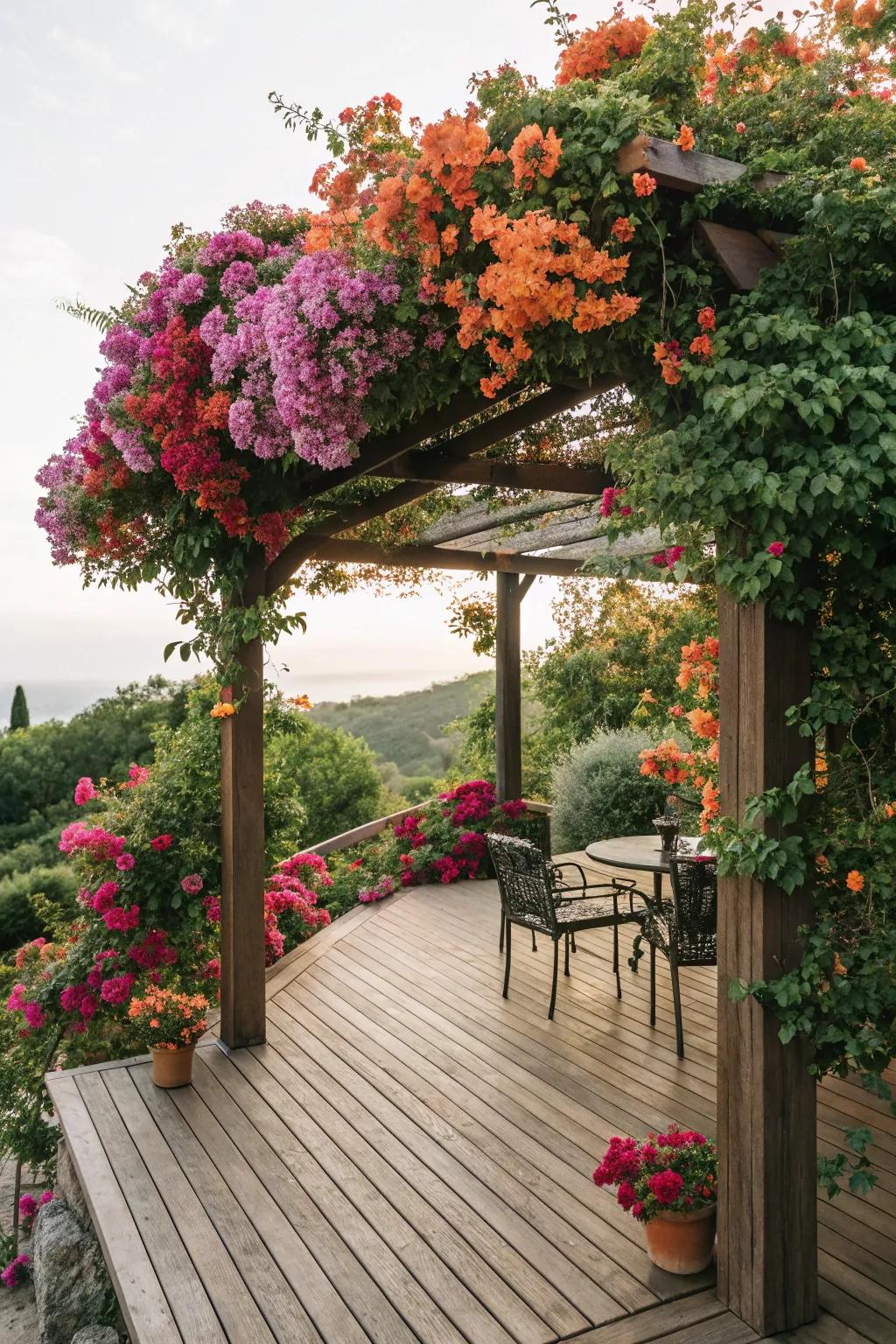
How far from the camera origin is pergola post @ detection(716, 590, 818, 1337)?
2.28 m

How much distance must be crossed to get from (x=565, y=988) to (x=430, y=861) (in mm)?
2640

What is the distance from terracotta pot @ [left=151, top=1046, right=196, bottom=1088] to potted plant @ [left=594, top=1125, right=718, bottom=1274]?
6.37ft

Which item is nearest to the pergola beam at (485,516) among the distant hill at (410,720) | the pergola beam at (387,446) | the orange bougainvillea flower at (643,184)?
the pergola beam at (387,446)

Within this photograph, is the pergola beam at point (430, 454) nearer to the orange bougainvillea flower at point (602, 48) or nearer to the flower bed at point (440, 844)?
the orange bougainvillea flower at point (602, 48)

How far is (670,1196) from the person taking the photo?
2.50 m

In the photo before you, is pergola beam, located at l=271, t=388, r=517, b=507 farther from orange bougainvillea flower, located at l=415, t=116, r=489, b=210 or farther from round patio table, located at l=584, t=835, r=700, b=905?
round patio table, located at l=584, t=835, r=700, b=905

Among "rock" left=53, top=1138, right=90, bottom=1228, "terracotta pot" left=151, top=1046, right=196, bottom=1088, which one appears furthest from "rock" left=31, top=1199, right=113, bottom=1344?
"terracotta pot" left=151, top=1046, right=196, bottom=1088

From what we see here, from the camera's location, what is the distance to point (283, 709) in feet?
15.8

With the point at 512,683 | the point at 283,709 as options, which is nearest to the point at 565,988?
the point at 283,709

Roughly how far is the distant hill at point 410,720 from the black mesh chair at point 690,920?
13.0 m

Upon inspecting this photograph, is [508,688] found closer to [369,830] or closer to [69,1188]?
[369,830]

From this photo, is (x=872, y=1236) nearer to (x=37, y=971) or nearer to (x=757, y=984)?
(x=757, y=984)

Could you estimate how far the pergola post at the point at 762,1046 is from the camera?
7.47ft

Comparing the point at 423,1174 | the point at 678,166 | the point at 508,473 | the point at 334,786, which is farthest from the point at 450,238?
the point at 334,786
